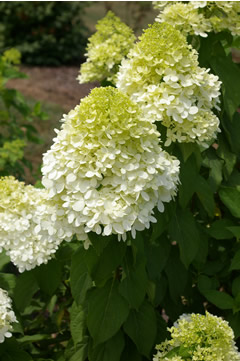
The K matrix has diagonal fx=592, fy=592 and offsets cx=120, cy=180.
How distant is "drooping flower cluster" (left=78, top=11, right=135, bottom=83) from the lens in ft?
9.99

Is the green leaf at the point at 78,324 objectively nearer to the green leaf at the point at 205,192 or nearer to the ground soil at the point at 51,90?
the green leaf at the point at 205,192

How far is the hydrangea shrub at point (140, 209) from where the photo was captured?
180 cm

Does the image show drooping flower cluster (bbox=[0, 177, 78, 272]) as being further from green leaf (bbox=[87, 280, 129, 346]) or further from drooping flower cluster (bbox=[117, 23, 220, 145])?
drooping flower cluster (bbox=[117, 23, 220, 145])

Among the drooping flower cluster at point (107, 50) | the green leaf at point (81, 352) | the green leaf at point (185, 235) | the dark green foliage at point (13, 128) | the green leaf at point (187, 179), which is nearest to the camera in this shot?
the green leaf at point (187, 179)

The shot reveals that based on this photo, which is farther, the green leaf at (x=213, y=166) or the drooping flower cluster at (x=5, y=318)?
the green leaf at (x=213, y=166)

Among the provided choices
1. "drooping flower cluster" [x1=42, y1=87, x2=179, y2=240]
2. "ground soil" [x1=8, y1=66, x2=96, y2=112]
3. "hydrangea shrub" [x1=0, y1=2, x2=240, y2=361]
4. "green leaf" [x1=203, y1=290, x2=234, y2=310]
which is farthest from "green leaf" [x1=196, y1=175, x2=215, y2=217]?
"ground soil" [x1=8, y1=66, x2=96, y2=112]

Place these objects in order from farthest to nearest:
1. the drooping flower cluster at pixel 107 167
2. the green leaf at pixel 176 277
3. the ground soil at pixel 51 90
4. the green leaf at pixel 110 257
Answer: the ground soil at pixel 51 90 → the green leaf at pixel 176 277 → the green leaf at pixel 110 257 → the drooping flower cluster at pixel 107 167

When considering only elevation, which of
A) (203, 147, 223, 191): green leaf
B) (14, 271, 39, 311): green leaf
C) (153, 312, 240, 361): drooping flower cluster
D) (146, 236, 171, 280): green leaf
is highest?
(203, 147, 223, 191): green leaf

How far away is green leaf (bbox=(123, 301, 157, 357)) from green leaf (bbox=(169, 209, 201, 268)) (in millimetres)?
257

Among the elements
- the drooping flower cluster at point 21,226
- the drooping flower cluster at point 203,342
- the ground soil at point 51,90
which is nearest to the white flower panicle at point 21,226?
the drooping flower cluster at point 21,226

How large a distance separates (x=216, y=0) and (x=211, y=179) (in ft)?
2.45

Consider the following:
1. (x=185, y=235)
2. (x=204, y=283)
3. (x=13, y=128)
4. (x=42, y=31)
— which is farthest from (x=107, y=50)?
(x=42, y=31)

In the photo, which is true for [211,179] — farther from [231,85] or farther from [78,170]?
[78,170]

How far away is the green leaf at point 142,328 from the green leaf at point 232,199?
526 millimetres
